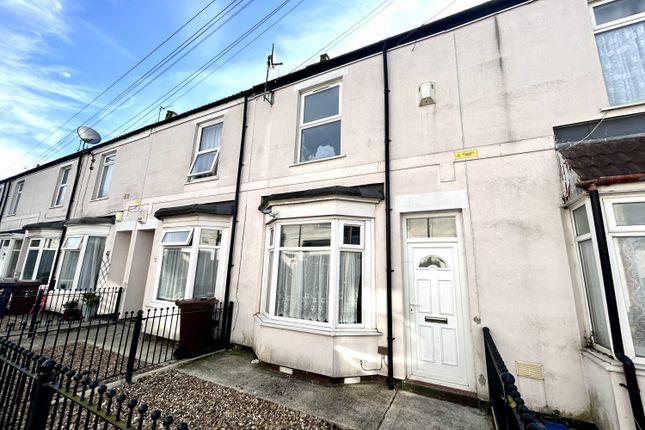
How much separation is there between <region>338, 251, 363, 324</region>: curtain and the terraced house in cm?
4

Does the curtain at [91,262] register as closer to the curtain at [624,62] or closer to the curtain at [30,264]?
the curtain at [30,264]

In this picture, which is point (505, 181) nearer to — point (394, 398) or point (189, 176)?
point (394, 398)

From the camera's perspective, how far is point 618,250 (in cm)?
346

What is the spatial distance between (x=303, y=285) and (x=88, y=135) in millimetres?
12922

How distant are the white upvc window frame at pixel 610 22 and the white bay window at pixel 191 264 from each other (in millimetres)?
8738

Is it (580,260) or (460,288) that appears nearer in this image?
(580,260)

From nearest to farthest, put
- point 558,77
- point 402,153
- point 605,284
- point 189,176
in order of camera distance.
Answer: point 605,284
point 558,77
point 402,153
point 189,176

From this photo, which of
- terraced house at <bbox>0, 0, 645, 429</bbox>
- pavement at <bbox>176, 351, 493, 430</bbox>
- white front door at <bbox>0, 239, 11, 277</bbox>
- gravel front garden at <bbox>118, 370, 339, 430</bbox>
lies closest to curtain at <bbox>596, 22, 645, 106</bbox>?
terraced house at <bbox>0, 0, 645, 429</bbox>

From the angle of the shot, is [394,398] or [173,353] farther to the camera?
[173,353]

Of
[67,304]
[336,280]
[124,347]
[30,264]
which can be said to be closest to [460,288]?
[336,280]

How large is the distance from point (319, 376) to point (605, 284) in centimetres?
434

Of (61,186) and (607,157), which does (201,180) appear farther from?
(61,186)

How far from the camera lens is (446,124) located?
17.6ft

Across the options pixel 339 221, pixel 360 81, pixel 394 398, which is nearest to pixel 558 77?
pixel 360 81
